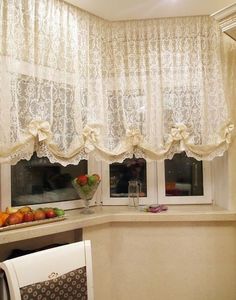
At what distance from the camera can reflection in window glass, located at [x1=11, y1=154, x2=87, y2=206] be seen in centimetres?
210

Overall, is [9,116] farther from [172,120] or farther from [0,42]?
[172,120]

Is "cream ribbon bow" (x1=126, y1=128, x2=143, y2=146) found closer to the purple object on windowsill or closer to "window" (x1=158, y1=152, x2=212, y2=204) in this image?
"window" (x1=158, y1=152, x2=212, y2=204)

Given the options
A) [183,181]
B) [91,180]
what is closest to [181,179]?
[183,181]

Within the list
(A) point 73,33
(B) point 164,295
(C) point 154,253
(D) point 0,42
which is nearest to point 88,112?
(A) point 73,33

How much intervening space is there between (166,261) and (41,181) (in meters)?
1.04

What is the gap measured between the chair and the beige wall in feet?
2.15

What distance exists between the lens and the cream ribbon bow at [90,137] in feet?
6.96

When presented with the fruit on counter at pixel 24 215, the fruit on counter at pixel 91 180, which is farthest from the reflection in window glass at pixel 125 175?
the fruit on counter at pixel 24 215

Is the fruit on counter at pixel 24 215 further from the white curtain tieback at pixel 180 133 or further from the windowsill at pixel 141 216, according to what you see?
the white curtain tieback at pixel 180 133

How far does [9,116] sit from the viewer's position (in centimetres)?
180

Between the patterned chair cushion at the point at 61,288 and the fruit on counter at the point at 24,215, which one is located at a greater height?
the fruit on counter at the point at 24,215

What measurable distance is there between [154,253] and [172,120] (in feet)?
3.10

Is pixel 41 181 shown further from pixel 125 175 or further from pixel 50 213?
pixel 125 175

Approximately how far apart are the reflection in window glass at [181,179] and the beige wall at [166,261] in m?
0.33
